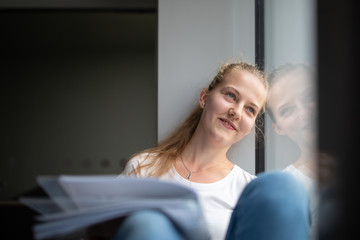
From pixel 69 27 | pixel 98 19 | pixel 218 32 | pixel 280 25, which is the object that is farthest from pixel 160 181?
pixel 69 27

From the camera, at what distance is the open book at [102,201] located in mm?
742

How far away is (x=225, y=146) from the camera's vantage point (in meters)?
1.52

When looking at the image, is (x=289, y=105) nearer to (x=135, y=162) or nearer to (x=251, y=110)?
(x=251, y=110)

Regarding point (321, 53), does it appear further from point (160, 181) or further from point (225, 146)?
point (225, 146)

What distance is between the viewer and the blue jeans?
0.72m

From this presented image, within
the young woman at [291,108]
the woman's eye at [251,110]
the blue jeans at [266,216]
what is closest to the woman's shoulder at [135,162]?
the woman's eye at [251,110]

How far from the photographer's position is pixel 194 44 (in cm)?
182

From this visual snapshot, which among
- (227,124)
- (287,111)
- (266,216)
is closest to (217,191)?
(227,124)

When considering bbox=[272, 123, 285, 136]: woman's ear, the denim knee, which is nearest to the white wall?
bbox=[272, 123, 285, 136]: woman's ear

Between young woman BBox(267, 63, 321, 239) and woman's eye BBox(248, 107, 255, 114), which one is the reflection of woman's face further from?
woman's eye BBox(248, 107, 255, 114)

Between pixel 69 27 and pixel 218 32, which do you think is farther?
pixel 69 27

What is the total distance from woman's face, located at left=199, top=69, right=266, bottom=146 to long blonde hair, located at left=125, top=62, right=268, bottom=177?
37 millimetres

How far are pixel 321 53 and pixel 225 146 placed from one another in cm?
102

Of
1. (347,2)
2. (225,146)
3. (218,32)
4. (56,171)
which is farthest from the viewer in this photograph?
(56,171)
